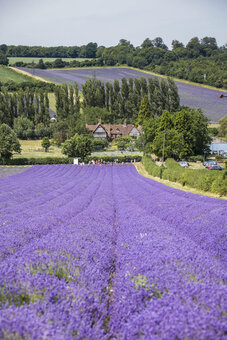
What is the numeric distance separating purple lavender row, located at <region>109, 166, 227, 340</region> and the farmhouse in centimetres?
8387

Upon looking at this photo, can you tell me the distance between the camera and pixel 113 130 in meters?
91.1

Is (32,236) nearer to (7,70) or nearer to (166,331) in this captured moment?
(166,331)

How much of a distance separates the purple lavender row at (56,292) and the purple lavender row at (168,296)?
12.0 inches

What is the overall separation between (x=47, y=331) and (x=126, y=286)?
1.45 m

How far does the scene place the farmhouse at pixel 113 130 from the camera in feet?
287

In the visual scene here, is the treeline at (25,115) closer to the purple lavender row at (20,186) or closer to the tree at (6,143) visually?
the tree at (6,143)

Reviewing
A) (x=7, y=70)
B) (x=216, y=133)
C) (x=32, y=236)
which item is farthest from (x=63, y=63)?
(x=32, y=236)

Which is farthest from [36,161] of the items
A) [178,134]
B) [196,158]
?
[196,158]

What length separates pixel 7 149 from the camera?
53688mm

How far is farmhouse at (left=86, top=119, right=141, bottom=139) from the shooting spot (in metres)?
87.6

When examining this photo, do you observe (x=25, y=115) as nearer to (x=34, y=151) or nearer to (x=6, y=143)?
(x=34, y=151)

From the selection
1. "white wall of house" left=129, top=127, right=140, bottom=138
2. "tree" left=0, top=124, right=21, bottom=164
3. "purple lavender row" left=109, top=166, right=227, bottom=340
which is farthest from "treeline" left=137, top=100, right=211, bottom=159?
"purple lavender row" left=109, top=166, right=227, bottom=340

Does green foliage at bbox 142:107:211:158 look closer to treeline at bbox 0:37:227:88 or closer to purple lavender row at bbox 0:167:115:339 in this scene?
purple lavender row at bbox 0:167:115:339

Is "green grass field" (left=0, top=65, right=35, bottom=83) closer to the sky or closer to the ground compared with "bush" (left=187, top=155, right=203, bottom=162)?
closer to the sky
